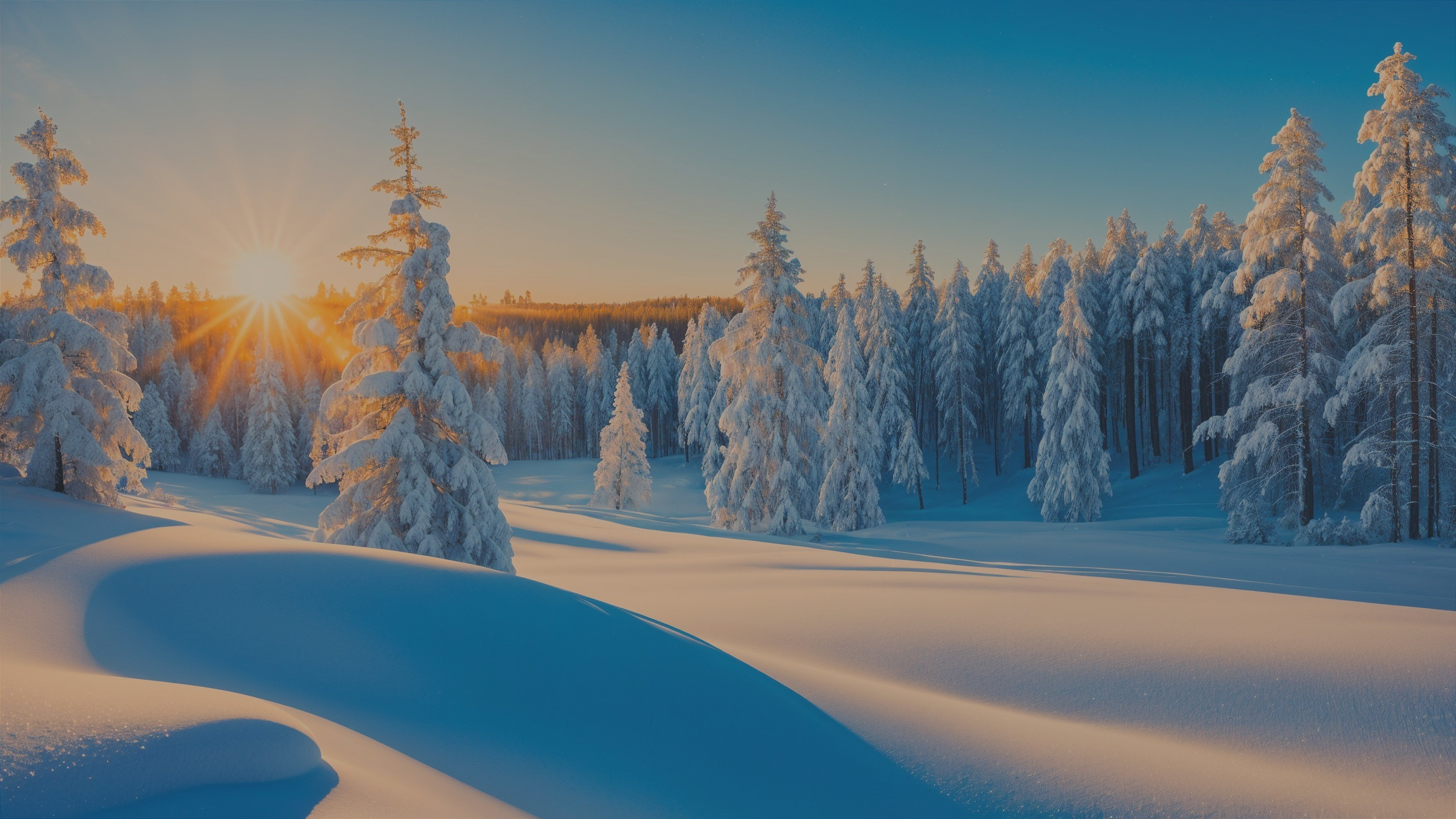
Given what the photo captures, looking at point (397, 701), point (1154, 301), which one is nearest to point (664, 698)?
→ point (397, 701)

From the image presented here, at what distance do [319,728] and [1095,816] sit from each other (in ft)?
14.5

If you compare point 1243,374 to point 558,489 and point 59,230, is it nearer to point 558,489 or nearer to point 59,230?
point 59,230

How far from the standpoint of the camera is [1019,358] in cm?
4112

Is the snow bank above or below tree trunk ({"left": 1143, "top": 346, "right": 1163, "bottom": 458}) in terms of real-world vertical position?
below

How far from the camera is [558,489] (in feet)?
175

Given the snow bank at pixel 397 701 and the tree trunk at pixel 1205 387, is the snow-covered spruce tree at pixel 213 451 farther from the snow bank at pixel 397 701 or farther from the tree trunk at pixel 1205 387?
the tree trunk at pixel 1205 387

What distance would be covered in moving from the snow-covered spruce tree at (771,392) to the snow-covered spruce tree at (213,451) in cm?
4974

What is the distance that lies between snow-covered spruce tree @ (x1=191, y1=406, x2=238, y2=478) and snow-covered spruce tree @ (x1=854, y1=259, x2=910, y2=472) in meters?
50.5

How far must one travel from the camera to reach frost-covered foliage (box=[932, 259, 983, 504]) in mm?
40719

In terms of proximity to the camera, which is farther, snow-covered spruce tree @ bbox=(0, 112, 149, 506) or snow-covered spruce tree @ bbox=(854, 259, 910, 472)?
snow-covered spruce tree @ bbox=(854, 259, 910, 472)

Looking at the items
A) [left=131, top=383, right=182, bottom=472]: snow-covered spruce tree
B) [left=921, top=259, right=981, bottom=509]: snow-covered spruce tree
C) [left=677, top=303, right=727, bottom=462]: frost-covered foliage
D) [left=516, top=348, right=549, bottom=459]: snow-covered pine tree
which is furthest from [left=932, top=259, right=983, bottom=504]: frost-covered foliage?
[left=131, top=383, right=182, bottom=472]: snow-covered spruce tree

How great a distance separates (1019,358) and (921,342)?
29.4ft

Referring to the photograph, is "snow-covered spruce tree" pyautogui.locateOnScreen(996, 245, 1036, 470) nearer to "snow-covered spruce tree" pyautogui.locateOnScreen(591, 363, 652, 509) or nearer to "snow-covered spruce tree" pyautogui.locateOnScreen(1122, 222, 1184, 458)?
"snow-covered spruce tree" pyautogui.locateOnScreen(1122, 222, 1184, 458)

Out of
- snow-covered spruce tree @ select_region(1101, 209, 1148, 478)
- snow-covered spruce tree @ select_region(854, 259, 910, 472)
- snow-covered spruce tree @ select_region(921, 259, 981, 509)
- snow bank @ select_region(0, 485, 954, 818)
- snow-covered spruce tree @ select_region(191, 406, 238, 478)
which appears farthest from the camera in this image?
snow-covered spruce tree @ select_region(191, 406, 238, 478)
